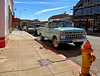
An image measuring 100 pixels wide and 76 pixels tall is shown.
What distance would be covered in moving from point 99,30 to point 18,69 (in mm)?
25703

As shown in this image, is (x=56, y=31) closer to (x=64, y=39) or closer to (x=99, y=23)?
(x=64, y=39)

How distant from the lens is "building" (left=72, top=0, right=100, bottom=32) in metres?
26.1

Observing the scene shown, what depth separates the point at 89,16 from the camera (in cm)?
2830

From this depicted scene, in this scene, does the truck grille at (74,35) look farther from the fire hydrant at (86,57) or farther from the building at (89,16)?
the building at (89,16)

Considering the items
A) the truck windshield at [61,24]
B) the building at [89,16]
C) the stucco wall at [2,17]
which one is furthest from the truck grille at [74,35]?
the building at [89,16]

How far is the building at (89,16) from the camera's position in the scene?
26.1 m

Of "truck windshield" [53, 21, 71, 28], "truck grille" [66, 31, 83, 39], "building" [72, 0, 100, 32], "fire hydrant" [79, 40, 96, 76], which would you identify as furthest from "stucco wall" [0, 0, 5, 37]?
"building" [72, 0, 100, 32]

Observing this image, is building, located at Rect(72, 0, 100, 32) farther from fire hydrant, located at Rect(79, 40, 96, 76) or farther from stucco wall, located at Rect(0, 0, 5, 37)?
fire hydrant, located at Rect(79, 40, 96, 76)

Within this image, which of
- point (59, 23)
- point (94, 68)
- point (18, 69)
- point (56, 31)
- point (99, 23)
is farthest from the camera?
point (99, 23)

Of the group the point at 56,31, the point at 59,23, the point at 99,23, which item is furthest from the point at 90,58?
the point at 99,23

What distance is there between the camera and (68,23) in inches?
343

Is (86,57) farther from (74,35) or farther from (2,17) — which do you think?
(2,17)

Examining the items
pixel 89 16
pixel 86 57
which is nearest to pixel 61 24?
pixel 86 57

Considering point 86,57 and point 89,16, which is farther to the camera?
point 89,16
